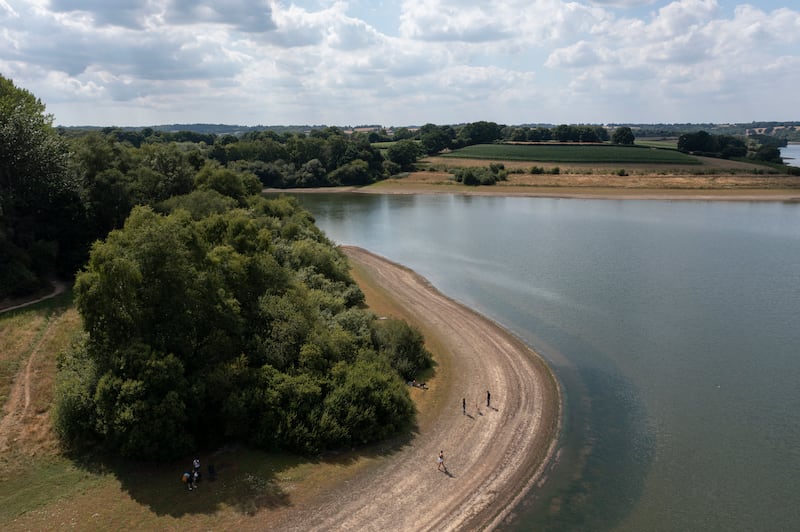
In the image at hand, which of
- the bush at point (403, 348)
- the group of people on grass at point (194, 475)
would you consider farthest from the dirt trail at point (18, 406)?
the bush at point (403, 348)

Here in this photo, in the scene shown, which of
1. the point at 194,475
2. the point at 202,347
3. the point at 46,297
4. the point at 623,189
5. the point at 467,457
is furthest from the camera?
the point at 623,189

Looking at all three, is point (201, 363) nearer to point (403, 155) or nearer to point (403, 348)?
point (403, 348)

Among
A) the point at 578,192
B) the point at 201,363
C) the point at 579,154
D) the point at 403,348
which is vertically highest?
the point at 579,154

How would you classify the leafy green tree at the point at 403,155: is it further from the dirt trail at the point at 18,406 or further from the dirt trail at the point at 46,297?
the dirt trail at the point at 18,406

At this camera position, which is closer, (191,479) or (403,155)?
(191,479)

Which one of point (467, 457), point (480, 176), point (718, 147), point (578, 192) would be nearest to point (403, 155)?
point (480, 176)

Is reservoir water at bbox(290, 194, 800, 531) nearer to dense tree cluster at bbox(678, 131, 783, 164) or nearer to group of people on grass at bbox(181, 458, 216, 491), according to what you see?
group of people on grass at bbox(181, 458, 216, 491)

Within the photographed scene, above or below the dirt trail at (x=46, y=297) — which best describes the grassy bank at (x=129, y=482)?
below
